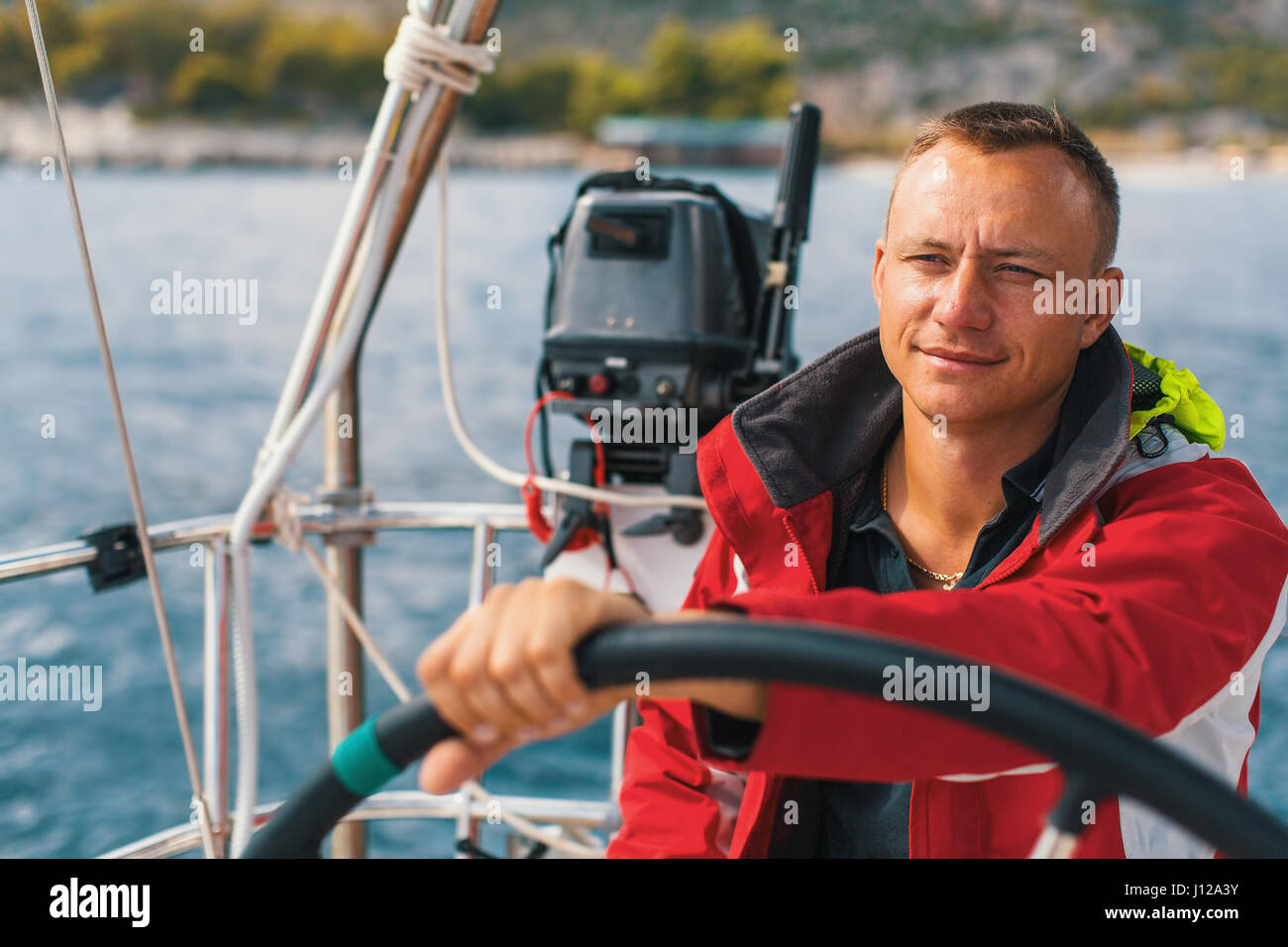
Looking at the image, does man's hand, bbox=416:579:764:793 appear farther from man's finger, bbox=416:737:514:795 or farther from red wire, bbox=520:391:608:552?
red wire, bbox=520:391:608:552

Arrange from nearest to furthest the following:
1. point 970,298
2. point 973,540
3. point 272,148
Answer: point 970,298, point 973,540, point 272,148

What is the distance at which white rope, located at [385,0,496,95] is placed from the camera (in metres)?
1.62

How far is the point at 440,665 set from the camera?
58 cm

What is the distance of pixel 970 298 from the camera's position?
111 centimetres

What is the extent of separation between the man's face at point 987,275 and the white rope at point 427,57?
71 centimetres

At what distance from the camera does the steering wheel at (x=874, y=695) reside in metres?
0.52

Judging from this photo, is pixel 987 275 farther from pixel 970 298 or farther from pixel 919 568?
pixel 919 568

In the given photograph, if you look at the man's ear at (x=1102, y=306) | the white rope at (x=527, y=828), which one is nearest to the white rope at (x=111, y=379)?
the white rope at (x=527, y=828)

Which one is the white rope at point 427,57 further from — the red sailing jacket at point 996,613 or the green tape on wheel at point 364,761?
the green tape on wheel at point 364,761

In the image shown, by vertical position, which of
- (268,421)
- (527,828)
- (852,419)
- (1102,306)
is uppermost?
(1102,306)

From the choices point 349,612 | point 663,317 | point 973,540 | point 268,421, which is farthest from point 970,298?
point 268,421

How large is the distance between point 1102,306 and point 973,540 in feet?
0.84

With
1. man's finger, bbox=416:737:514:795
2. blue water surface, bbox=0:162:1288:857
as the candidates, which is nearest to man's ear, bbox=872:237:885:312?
man's finger, bbox=416:737:514:795

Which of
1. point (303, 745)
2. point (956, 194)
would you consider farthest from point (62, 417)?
point (956, 194)
